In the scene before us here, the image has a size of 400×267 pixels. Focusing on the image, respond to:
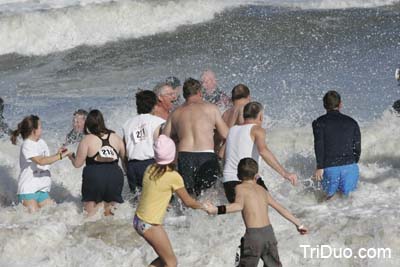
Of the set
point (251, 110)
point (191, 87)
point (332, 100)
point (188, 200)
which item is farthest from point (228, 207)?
point (332, 100)

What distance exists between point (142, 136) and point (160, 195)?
6.93 ft

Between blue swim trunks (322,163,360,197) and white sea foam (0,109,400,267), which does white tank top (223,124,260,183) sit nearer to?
white sea foam (0,109,400,267)

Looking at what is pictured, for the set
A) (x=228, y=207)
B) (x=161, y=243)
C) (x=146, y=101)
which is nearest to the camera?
(x=228, y=207)

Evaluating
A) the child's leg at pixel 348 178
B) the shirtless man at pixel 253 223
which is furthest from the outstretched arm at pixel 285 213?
the child's leg at pixel 348 178

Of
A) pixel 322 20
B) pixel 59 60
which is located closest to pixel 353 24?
pixel 322 20

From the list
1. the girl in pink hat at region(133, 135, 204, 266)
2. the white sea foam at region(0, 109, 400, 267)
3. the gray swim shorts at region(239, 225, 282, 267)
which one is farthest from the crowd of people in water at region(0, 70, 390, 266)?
the gray swim shorts at region(239, 225, 282, 267)

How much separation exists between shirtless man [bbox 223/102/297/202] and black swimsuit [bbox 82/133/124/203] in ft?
4.11

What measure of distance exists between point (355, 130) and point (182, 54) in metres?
13.7

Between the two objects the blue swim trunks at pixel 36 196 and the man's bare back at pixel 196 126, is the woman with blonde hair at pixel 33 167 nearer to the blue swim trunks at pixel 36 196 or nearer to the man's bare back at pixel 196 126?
the blue swim trunks at pixel 36 196

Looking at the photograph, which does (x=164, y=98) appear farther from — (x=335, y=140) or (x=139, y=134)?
(x=335, y=140)

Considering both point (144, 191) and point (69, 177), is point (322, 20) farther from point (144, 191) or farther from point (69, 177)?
point (144, 191)

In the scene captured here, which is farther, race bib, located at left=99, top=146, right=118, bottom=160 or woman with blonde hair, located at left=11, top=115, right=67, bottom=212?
Result: woman with blonde hair, located at left=11, top=115, right=67, bottom=212

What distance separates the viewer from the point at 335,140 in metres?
9.56

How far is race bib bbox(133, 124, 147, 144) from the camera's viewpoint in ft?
31.4
